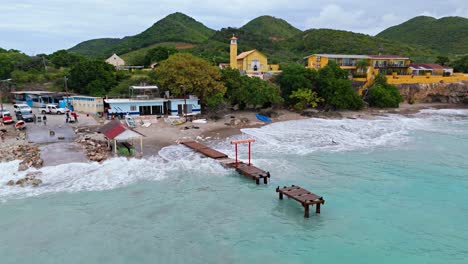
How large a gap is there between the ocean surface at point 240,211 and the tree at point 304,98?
1917 cm

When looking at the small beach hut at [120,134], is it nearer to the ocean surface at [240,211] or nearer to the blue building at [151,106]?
the ocean surface at [240,211]

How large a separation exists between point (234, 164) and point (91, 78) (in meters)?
35.5

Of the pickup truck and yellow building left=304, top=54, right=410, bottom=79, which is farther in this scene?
yellow building left=304, top=54, right=410, bottom=79

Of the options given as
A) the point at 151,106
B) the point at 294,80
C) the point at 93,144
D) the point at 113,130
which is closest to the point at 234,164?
the point at 113,130

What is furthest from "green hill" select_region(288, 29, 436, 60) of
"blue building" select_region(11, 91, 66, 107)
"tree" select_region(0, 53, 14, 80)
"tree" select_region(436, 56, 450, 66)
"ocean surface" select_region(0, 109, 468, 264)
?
"tree" select_region(0, 53, 14, 80)

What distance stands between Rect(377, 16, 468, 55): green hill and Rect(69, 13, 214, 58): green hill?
7201 cm

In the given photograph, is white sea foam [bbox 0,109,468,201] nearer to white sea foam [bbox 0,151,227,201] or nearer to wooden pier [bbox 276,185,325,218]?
white sea foam [bbox 0,151,227,201]

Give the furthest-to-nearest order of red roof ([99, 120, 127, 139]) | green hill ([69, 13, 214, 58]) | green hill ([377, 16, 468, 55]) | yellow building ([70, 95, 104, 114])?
green hill ([377, 16, 468, 55]) < green hill ([69, 13, 214, 58]) < yellow building ([70, 95, 104, 114]) < red roof ([99, 120, 127, 139])

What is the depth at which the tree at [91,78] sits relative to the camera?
5181cm

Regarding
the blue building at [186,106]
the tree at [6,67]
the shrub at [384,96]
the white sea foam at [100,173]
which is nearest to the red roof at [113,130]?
the white sea foam at [100,173]

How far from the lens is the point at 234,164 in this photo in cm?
2617

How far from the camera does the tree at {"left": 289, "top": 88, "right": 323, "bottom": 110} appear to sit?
49250 millimetres

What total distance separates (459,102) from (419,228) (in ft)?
183

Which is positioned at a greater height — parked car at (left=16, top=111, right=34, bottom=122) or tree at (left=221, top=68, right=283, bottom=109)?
tree at (left=221, top=68, right=283, bottom=109)
